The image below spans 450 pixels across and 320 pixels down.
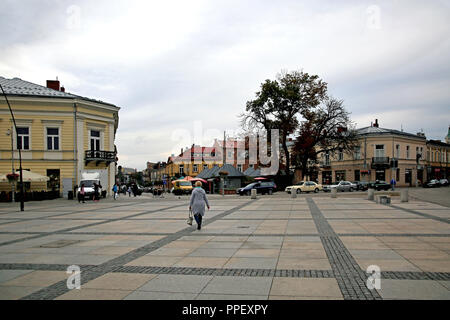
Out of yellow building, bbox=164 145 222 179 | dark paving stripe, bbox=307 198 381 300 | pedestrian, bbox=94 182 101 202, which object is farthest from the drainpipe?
yellow building, bbox=164 145 222 179

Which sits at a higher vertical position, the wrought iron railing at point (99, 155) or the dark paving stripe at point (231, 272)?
the wrought iron railing at point (99, 155)

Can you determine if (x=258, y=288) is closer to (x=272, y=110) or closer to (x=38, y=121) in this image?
(x=38, y=121)

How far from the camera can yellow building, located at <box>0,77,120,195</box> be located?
3350 cm

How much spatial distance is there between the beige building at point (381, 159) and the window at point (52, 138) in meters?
39.4

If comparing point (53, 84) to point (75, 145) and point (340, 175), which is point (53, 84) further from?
point (340, 175)

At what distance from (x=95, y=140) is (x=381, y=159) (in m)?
45.3

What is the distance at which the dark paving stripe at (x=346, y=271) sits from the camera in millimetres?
5574

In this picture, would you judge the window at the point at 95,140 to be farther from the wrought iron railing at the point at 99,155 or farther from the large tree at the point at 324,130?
the large tree at the point at 324,130

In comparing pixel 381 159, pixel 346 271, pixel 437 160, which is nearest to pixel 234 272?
pixel 346 271

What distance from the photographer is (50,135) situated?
1356 inches

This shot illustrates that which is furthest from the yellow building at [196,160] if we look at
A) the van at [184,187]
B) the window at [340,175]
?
the van at [184,187]

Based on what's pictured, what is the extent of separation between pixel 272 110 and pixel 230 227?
38.2 m
